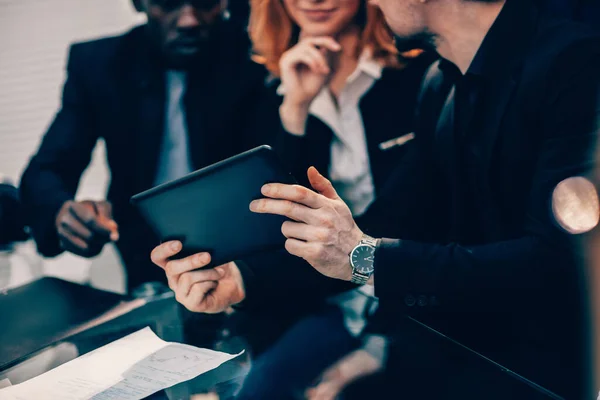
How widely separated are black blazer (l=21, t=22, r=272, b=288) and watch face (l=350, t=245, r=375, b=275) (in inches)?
41.3

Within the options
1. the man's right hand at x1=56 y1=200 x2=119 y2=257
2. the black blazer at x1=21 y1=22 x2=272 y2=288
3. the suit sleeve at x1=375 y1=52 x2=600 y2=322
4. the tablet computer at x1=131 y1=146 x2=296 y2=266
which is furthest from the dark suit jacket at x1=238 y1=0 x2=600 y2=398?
the black blazer at x1=21 y1=22 x2=272 y2=288

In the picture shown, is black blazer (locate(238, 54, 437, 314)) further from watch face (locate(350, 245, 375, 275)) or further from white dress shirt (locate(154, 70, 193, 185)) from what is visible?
watch face (locate(350, 245, 375, 275))

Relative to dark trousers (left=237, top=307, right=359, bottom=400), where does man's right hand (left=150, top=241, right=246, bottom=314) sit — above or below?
above

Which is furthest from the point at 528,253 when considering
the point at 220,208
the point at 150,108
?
the point at 150,108

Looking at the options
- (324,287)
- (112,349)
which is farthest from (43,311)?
(324,287)

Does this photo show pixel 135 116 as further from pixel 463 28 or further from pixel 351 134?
pixel 463 28

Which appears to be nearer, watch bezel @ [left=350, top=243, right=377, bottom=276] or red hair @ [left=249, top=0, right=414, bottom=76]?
watch bezel @ [left=350, top=243, right=377, bottom=276]

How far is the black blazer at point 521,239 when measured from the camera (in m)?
1.11

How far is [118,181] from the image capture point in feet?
7.22

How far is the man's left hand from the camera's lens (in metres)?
1.06

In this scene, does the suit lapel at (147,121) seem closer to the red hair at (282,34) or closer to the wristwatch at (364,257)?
the red hair at (282,34)

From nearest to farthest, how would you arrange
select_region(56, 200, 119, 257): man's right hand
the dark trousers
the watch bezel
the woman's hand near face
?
the dark trousers → the watch bezel → select_region(56, 200, 119, 257): man's right hand → the woman's hand near face

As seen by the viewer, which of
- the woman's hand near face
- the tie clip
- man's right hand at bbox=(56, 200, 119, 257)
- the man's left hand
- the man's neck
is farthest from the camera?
the tie clip

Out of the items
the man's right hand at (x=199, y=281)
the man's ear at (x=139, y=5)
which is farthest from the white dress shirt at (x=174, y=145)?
the man's right hand at (x=199, y=281)
